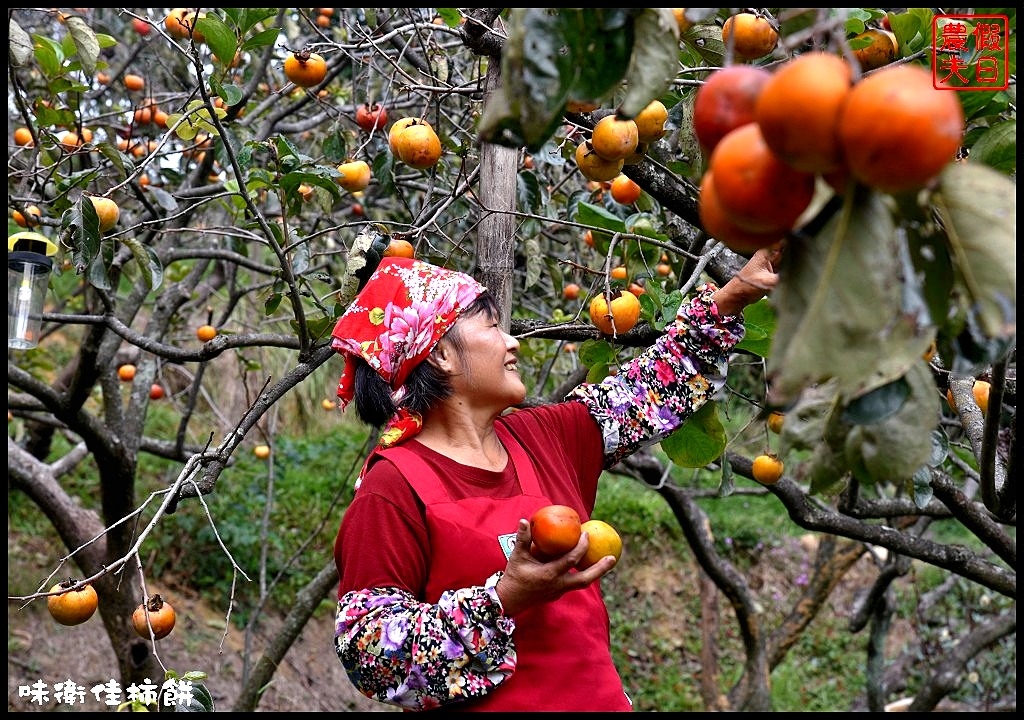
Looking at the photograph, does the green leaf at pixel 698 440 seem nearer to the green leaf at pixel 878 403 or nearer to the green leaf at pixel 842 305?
the green leaf at pixel 878 403

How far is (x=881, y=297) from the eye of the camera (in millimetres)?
638

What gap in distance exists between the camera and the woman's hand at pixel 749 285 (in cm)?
158

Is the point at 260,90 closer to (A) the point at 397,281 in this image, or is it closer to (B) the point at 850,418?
(A) the point at 397,281

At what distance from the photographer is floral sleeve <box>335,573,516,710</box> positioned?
1.41 meters

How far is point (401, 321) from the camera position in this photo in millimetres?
1808

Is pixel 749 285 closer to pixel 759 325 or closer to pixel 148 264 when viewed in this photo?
pixel 759 325

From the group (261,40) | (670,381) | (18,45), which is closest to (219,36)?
(261,40)

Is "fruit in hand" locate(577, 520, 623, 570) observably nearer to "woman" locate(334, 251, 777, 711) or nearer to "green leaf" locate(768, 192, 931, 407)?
"woman" locate(334, 251, 777, 711)

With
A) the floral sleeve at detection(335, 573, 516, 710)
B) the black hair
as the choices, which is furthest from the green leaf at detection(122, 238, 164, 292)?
the floral sleeve at detection(335, 573, 516, 710)

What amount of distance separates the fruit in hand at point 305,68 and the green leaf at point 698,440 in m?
1.31

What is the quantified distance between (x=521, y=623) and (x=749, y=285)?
2.35 feet

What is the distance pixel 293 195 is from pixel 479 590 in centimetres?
115

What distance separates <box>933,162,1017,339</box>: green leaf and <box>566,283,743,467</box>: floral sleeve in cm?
116

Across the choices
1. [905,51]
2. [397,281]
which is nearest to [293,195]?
[397,281]
